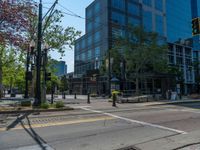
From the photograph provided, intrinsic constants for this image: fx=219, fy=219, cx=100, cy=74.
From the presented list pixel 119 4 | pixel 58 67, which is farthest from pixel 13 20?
pixel 58 67

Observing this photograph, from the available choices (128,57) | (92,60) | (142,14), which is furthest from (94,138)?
(142,14)

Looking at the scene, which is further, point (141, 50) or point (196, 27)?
point (141, 50)

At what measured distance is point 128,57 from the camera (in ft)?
114

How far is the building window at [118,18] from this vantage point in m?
55.3

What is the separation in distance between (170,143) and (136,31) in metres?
30.5

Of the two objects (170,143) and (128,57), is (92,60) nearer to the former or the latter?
(128,57)

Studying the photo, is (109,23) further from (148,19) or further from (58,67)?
(58,67)

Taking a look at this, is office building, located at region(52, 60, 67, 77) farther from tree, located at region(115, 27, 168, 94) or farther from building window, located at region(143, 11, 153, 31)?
building window, located at region(143, 11, 153, 31)

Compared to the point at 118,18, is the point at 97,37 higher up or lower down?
lower down

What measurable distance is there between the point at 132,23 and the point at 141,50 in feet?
66.6

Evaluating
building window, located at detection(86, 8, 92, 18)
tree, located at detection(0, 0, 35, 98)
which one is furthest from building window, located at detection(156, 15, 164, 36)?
tree, located at detection(0, 0, 35, 98)

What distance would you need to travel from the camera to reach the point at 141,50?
33.8m

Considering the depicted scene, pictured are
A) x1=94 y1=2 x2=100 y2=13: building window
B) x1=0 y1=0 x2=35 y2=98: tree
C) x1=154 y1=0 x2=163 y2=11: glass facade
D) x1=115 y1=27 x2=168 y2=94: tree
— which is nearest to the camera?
x1=0 y1=0 x2=35 y2=98: tree

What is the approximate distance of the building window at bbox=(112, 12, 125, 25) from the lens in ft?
182
